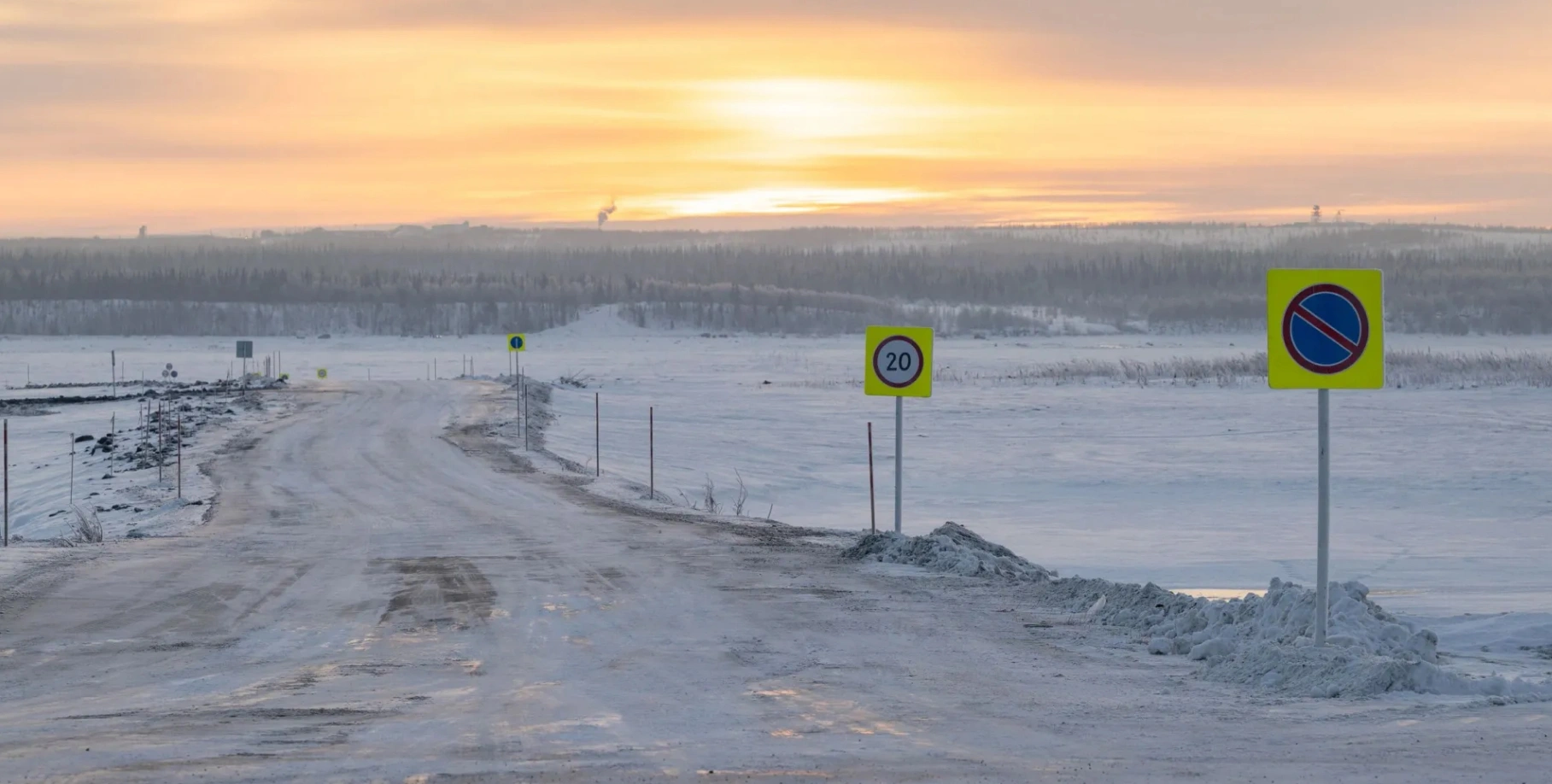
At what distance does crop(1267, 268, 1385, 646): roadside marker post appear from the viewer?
9.87 m

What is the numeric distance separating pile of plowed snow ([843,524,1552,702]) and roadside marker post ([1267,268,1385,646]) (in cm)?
39

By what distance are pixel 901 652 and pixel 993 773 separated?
3597mm

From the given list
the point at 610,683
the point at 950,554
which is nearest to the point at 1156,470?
the point at 950,554

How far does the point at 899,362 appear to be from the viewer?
16.7 m

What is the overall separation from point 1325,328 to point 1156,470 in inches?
975

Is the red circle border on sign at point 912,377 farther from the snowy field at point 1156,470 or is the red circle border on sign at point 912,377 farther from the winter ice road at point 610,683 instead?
the snowy field at point 1156,470

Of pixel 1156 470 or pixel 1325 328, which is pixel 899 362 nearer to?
pixel 1325 328

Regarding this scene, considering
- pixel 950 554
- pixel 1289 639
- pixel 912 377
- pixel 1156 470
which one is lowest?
pixel 1156 470

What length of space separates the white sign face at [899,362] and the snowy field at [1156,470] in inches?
156

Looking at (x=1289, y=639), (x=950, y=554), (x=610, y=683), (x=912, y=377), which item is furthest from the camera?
(x=912, y=377)

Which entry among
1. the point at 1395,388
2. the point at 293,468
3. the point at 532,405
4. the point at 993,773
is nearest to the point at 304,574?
the point at 993,773

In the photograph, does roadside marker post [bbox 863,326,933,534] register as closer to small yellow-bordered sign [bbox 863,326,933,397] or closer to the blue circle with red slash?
small yellow-bordered sign [bbox 863,326,933,397]

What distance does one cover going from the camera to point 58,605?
1300cm

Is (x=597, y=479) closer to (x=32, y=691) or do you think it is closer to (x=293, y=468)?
(x=293, y=468)
